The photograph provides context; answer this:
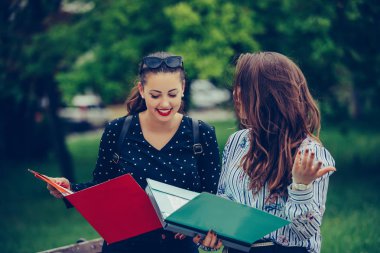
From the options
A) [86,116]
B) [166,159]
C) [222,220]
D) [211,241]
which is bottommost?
[86,116]

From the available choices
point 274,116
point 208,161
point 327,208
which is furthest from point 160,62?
point 327,208

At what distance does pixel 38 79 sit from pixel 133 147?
974 cm

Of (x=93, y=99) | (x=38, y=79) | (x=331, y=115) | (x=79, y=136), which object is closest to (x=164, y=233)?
(x=331, y=115)

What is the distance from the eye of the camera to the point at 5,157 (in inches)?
695

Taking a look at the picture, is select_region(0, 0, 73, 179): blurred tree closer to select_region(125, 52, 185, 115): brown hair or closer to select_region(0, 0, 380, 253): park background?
select_region(0, 0, 380, 253): park background

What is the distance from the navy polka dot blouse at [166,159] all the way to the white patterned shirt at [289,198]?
24cm

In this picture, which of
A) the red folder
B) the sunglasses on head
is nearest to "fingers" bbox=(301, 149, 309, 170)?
the red folder

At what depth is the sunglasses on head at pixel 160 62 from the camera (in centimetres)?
304

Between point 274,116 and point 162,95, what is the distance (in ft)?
2.08

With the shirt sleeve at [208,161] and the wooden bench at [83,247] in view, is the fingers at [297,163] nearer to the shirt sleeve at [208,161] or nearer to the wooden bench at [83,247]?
the shirt sleeve at [208,161]

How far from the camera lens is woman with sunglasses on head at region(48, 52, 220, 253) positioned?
2.99 m

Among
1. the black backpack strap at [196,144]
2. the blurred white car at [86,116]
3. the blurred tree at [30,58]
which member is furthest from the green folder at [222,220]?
the blurred white car at [86,116]

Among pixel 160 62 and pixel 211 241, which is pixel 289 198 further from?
pixel 160 62

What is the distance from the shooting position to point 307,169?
229 centimetres
